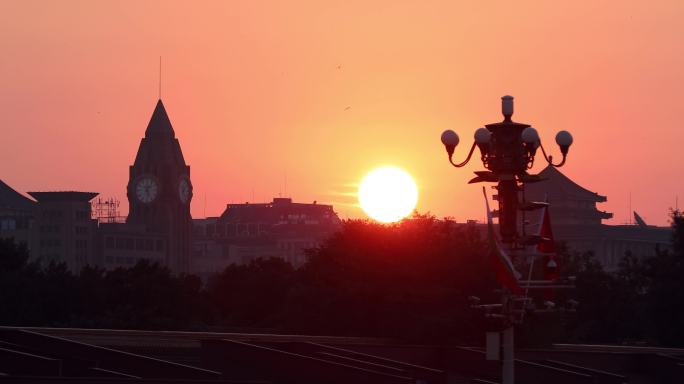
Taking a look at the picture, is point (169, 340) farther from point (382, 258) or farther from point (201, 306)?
point (201, 306)

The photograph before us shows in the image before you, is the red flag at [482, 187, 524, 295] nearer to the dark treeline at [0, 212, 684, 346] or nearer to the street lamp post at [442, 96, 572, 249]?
the street lamp post at [442, 96, 572, 249]

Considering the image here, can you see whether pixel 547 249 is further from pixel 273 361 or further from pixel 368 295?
pixel 368 295

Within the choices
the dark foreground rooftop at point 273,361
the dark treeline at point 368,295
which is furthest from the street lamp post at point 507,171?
the dark treeline at point 368,295

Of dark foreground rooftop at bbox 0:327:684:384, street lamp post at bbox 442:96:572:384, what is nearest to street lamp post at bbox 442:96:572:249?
street lamp post at bbox 442:96:572:384

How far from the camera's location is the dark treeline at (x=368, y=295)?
226ft

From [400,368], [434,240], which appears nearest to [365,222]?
[434,240]

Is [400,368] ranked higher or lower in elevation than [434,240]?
lower

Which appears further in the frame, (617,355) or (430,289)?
(430,289)

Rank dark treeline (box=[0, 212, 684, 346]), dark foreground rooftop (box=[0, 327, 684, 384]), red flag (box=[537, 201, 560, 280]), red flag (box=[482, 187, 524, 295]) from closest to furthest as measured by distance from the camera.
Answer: red flag (box=[482, 187, 524, 295])
red flag (box=[537, 201, 560, 280])
dark foreground rooftop (box=[0, 327, 684, 384])
dark treeline (box=[0, 212, 684, 346])

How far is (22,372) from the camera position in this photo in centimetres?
3006

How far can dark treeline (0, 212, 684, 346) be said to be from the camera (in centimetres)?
6875

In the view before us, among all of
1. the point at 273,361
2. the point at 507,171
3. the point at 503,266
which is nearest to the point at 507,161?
the point at 507,171

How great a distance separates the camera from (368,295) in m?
71.2

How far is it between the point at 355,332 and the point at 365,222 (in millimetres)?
11856
